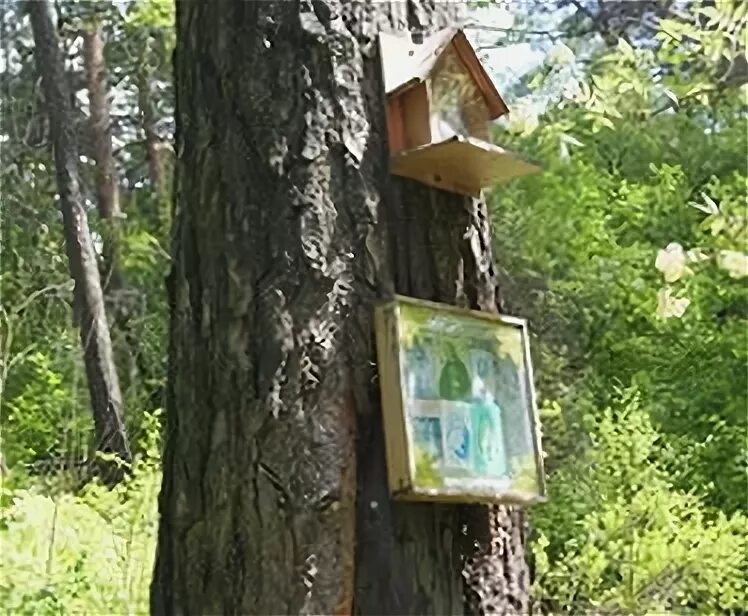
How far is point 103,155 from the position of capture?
4.88 metres

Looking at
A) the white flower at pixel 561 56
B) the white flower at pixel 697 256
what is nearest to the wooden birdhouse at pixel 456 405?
the white flower at pixel 697 256

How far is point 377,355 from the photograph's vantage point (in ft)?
3.32

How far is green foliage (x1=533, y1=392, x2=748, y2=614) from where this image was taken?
321 centimetres

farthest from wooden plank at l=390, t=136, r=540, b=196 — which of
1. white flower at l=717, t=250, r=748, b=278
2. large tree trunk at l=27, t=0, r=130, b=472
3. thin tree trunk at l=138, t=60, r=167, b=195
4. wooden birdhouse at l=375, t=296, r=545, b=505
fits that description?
thin tree trunk at l=138, t=60, r=167, b=195

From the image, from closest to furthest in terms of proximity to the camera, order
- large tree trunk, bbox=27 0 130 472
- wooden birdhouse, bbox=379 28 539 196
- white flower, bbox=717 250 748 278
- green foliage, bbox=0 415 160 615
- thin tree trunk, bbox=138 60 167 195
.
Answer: wooden birdhouse, bbox=379 28 539 196 < white flower, bbox=717 250 748 278 < green foliage, bbox=0 415 160 615 < large tree trunk, bbox=27 0 130 472 < thin tree trunk, bbox=138 60 167 195

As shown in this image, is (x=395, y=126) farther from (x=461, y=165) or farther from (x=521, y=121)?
(x=521, y=121)

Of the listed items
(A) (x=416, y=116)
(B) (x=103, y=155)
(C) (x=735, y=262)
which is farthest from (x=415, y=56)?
(B) (x=103, y=155)

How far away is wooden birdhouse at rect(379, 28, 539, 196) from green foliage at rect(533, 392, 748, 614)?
2.24 meters

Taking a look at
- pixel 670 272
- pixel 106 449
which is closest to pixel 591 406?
pixel 106 449

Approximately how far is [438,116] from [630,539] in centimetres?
241

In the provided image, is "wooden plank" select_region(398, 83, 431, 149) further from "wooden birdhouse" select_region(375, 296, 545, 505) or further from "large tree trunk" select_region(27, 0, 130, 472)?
"large tree trunk" select_region(27, 0, 130, 472)

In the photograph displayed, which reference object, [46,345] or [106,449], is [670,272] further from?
[46,345]

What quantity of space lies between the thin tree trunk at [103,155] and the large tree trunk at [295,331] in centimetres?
383

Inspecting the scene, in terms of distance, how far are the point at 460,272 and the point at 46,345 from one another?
3.66 meters
